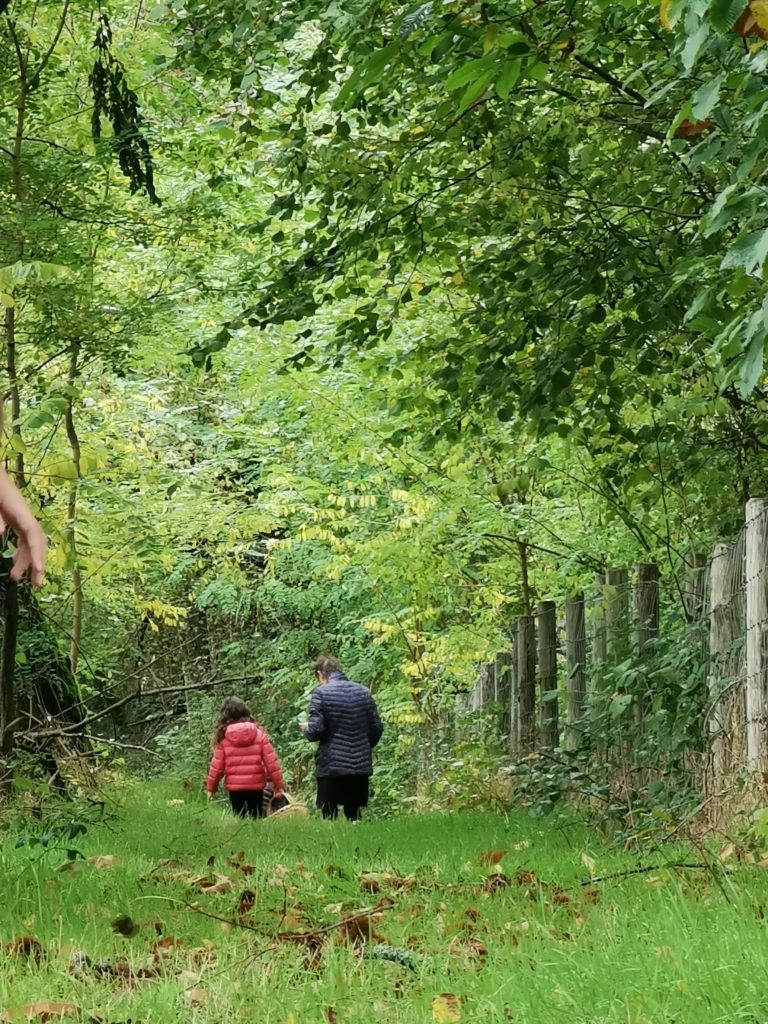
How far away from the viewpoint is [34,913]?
5.20 meters

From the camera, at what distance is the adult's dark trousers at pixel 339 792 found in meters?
13.5

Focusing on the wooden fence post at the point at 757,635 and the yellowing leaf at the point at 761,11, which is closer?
the yellowing leaf at the point at 761,11

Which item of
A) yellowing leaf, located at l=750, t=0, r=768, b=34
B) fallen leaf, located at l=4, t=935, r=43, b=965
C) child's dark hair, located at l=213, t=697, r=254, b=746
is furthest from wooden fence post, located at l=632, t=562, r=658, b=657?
yellowing leaf, located at l=750, t=0, r=768, b=34

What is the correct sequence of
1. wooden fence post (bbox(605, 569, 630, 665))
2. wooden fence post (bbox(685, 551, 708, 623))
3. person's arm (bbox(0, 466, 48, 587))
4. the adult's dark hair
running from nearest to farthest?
person's arm (bbox(0, 466, 48, 587)), wooden fence post (bbox(685, 551, 708, 623)), wooden fence post (bbox(605, 569, 630, 665)), the adult's dark hair

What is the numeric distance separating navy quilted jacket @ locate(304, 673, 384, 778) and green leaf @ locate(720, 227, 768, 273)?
10509 mm

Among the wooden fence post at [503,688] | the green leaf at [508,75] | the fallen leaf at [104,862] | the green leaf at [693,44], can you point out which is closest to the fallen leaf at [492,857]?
the fallen leaf at [104,862]

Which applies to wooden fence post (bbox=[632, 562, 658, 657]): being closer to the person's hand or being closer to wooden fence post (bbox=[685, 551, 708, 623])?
wooden fence post (bbox=[685, 551, 708, 623])

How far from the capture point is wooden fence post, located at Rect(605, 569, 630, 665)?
930cm

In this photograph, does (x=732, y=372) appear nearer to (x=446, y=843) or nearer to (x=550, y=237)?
(x=550, y=237)

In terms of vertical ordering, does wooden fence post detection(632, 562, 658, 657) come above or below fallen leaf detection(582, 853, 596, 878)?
above

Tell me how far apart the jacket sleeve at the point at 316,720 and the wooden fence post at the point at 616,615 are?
4098 millimetres

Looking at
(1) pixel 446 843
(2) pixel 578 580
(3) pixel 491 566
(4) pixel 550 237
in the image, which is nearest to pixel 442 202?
(4) pixel 550 237

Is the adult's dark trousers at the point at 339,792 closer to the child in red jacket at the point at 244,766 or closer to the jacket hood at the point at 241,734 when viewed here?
the child in red jacket at the point at 244,766

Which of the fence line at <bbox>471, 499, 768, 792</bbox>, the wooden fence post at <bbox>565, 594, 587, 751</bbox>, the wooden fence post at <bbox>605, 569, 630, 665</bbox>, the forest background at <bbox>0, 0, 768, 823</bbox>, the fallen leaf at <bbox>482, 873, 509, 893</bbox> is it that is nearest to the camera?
the fallen leaf at <bbox>482, 873, 509, 893</bbox>
